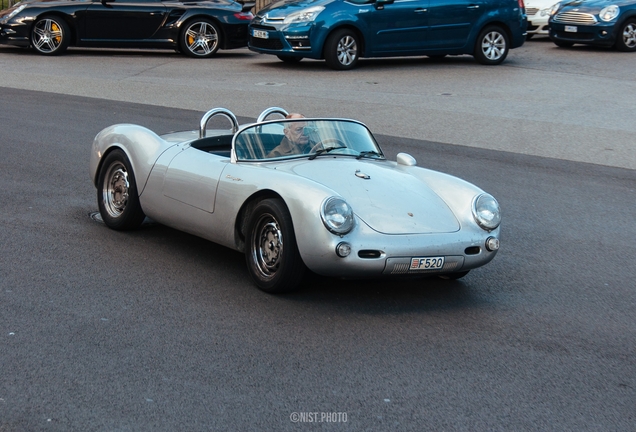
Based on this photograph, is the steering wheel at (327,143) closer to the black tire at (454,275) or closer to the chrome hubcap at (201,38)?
the black tire at (454,275)

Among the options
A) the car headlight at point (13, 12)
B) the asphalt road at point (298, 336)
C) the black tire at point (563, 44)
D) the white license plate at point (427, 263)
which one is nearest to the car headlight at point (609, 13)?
the black tire at point (563, 44)

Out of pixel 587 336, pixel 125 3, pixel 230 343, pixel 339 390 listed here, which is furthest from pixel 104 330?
pixel 125 3

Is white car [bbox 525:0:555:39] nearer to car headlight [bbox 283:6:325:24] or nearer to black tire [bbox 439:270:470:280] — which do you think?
car headlight [bbox 283:6:325:24]

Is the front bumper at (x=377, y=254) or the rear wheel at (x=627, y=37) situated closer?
the front bumper at (x=377, y=254)

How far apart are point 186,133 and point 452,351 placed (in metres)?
3.51

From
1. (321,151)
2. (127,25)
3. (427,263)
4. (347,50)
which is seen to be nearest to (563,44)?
(347,50)

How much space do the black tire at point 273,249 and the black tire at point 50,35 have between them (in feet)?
46.1

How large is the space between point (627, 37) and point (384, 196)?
17.3m

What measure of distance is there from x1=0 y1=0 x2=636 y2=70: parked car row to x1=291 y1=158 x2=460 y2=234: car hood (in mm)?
11726

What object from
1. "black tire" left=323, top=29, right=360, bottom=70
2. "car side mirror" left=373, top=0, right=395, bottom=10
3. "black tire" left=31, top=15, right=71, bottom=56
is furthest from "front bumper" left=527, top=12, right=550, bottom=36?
"black tire" left=31, top=15, right=71, bottom=56

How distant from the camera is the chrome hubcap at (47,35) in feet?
61.5

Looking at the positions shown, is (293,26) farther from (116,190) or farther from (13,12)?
(116,190)

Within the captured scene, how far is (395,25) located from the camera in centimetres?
1808

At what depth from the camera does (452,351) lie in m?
5.01
